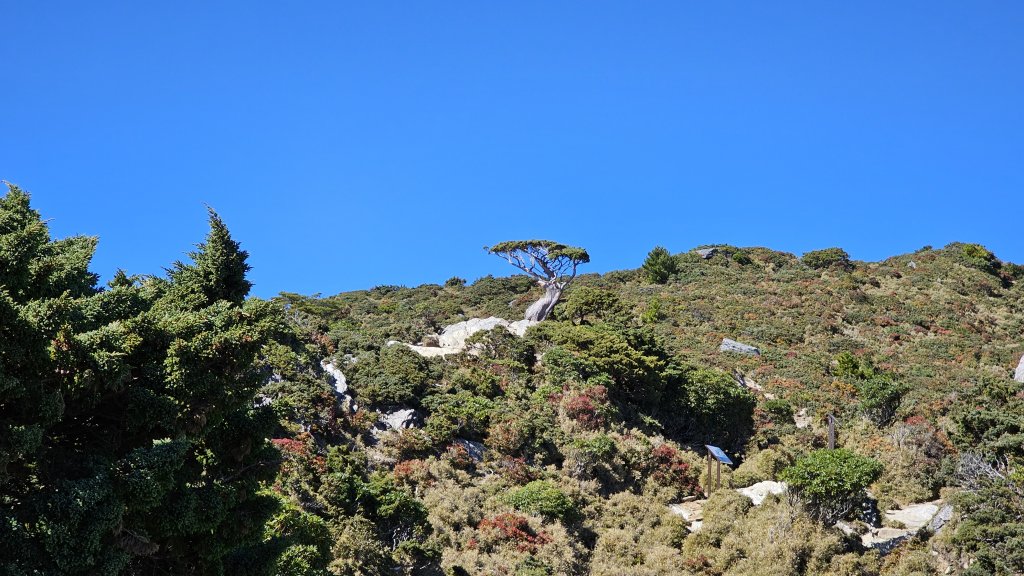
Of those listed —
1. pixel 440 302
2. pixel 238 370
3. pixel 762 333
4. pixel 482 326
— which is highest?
pixel 440 302

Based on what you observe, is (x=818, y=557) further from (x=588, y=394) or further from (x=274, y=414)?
(x=274, y=414)

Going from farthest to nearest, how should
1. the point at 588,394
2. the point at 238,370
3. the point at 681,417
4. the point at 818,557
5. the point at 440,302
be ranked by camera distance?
the point at 440,302
the point at 681,417
the point at 588,394
the point at 818,557
the point at 238,370

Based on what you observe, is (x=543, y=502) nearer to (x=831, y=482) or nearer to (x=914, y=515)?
(x=831, y=482)

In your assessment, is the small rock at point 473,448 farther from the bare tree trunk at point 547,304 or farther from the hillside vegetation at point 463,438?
the bare tree trunk at point 547,304

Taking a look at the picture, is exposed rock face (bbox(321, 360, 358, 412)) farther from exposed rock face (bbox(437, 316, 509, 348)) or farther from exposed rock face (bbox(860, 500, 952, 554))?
exposed rock face (bbox(860, 500, 952, 554))

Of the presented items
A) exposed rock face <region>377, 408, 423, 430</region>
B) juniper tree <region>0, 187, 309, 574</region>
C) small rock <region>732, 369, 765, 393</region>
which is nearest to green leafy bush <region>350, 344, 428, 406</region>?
exposed rock face <region>377, 408, 423, 430</region>

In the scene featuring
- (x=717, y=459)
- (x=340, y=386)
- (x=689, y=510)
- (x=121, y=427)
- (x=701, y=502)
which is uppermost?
(x=340, y=386)

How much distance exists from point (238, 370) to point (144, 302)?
11.7 ft

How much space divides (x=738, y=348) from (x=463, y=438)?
22.4 m

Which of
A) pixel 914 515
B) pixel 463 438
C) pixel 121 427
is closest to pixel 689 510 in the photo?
pixel 914 515

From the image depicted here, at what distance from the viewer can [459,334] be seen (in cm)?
3788

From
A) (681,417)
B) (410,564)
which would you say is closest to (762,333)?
(681,417)

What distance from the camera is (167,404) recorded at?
35.9 feet

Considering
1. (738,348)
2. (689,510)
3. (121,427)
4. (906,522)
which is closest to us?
(121,427)
